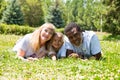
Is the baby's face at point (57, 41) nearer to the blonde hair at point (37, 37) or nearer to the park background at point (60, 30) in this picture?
the blonde hair at point (37, 37)

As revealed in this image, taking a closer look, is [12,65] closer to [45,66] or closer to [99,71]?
[45,66]

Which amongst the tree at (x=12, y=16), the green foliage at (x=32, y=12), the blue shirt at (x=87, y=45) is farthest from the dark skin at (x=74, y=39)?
the green foliage at (x=32, y=12)

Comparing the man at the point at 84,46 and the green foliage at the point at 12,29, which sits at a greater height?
the man at the point at 84,46

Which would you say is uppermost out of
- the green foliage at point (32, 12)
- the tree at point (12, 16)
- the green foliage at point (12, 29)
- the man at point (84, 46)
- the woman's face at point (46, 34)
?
the woman's face at point (46, 34)

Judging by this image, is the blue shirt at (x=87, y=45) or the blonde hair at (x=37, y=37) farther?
the blue shirt at (x=87, y=45)

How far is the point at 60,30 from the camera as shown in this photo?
1801 inches

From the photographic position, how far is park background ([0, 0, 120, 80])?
6.86m

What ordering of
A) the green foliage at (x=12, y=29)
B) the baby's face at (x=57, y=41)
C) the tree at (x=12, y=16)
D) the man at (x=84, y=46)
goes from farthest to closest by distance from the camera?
1. the tree at (x=12, y=16)
2. the green foliage at (x=12, y=29)
3. the man at (x=84, y=46)
4. the baby's face at (x=57, y=41)

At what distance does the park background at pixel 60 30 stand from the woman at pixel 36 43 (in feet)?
1.31

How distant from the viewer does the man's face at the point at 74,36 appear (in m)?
9.60

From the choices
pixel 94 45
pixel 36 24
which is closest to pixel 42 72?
pixel 94 45

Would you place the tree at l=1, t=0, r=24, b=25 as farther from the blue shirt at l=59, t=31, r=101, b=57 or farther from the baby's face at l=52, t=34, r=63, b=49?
the baby's face at l=52, t=34, r=63, b=49

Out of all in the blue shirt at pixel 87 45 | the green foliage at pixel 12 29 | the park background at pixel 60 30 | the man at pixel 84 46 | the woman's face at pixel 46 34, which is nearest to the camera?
the park background at pixel 60 30

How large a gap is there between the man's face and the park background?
0.53m
